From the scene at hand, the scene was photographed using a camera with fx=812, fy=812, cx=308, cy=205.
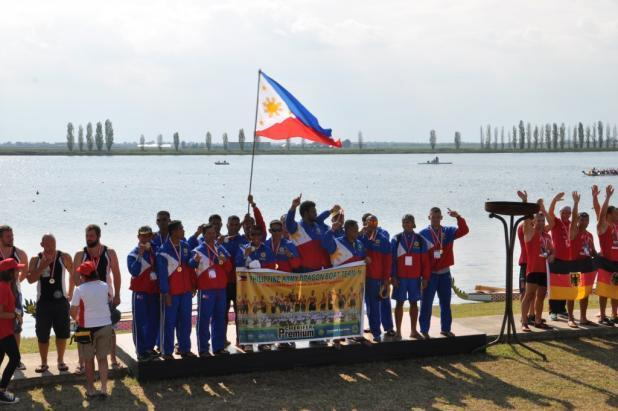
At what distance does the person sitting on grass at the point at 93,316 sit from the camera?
814 centimetres

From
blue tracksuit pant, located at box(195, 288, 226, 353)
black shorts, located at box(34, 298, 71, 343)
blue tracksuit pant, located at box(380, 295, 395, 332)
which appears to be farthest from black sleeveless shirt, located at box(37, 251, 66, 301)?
blue tracksuit pant, located at box(380, 295, 395, 332)

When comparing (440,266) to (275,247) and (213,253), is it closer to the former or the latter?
(275,247)

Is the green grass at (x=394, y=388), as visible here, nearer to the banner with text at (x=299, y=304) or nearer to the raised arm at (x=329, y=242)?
the banner with text at (x=299, y=304)

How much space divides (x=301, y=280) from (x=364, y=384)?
4.89 ft

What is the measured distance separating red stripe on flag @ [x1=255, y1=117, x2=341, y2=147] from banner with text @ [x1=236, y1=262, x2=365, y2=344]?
82.8 inches

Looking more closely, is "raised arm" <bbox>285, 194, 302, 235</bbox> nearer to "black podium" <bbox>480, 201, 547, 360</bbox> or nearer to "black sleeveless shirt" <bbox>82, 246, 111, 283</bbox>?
"black sleeveless shirt" <bbox>82, 246, 111, 283</bbox>

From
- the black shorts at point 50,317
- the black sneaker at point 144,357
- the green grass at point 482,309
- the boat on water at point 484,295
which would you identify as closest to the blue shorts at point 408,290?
the black sneaker at point 144,357

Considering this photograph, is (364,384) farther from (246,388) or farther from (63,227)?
(63,227)

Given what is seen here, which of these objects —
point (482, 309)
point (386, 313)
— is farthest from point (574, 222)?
point (482, 309)

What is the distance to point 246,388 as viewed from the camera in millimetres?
8891

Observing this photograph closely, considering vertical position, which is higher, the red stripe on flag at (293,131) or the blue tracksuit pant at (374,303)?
Result: the red stripe on flag at (293,131)

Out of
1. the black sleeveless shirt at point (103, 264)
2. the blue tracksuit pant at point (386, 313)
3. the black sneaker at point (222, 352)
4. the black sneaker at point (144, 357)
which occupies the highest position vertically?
the black sleeveless shirt at point (103, 264)

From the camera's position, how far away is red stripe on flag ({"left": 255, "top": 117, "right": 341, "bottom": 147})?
11.2 m

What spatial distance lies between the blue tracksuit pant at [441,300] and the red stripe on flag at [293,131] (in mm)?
2285
